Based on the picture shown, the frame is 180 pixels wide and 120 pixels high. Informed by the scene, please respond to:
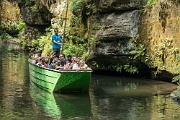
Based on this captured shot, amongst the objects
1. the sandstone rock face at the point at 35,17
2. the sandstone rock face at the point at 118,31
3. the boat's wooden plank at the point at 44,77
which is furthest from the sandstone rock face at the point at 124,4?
the sandstone rock face at the point at 35,17

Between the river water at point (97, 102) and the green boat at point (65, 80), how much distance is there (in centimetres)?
33

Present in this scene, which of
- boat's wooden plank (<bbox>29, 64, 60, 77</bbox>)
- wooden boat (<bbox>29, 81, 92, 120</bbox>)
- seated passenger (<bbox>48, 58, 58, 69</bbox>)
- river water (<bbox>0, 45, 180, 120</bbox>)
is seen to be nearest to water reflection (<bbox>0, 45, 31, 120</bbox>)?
river water (<bbox>0, 45, 180, 120</bbox>)

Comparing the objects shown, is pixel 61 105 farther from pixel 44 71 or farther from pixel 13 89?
pixel 13 89

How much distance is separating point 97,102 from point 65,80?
175 cm

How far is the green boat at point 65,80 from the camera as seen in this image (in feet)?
53.5

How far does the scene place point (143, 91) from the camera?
704 inches

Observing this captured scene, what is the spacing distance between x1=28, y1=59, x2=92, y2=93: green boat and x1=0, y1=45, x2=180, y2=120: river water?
33cm

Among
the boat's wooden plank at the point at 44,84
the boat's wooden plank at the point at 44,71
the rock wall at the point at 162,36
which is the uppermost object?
the rock wall at the point at 162,36

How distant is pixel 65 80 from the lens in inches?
648

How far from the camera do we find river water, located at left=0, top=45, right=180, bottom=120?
13.3 meters

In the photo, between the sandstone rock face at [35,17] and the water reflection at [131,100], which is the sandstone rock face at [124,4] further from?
the sandstone rock face at [35,17]

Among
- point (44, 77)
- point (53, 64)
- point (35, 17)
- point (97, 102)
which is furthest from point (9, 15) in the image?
point (97, 102)

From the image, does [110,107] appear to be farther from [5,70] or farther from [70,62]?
[5,70]

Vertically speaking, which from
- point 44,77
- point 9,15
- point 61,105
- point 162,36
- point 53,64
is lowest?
point 61,105
